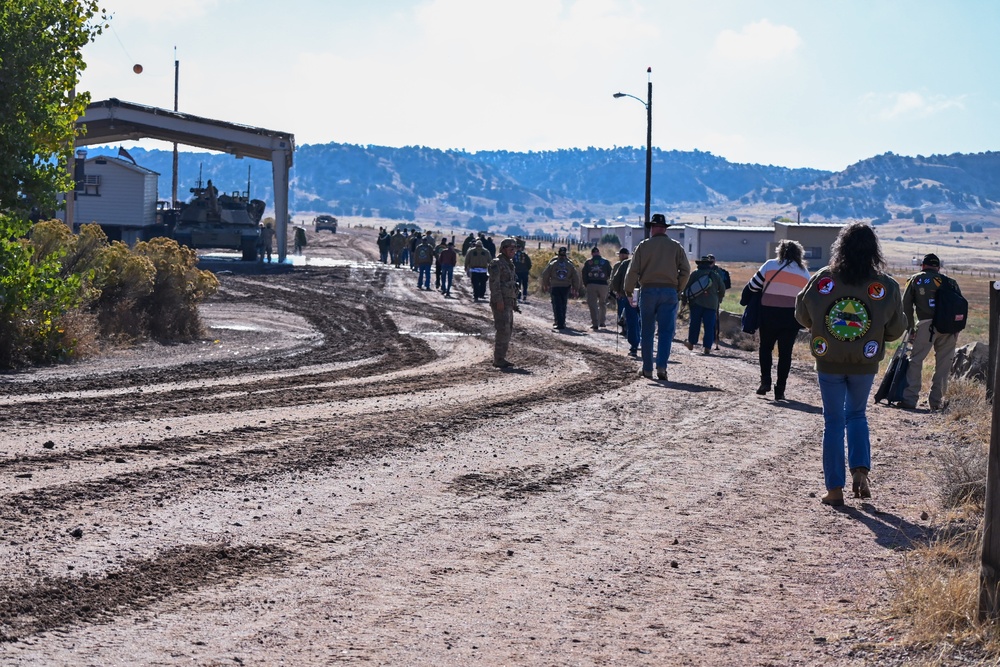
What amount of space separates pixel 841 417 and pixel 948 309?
570cm

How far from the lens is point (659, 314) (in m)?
14.4

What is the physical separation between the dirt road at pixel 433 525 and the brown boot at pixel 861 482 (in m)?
0.10

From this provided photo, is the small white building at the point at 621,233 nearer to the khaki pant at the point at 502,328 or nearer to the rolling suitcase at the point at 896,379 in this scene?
the khaki pant at the point at 502,328

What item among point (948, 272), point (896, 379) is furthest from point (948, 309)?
point (948, 272)

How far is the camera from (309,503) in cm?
752

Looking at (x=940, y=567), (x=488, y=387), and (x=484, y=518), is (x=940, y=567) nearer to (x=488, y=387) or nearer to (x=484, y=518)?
(x=484, y=518)

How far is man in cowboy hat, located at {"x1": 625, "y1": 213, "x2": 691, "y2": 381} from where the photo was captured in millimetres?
14023

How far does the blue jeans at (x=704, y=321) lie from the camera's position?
19125 millimetres

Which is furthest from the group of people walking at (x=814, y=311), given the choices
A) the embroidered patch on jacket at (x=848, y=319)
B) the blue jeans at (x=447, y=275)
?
the blue jeans at (x=447, y=275)

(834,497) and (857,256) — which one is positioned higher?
(857,256)

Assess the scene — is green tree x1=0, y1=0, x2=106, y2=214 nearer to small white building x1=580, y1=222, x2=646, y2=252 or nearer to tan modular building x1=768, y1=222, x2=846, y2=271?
tan modular building x1=768, y1=222, x2=846, y2=271

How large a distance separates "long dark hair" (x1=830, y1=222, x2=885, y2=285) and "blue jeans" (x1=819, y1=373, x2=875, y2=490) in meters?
0.65


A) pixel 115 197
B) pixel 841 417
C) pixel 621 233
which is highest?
pixel 621 233

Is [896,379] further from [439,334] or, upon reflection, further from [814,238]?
[814,238]
